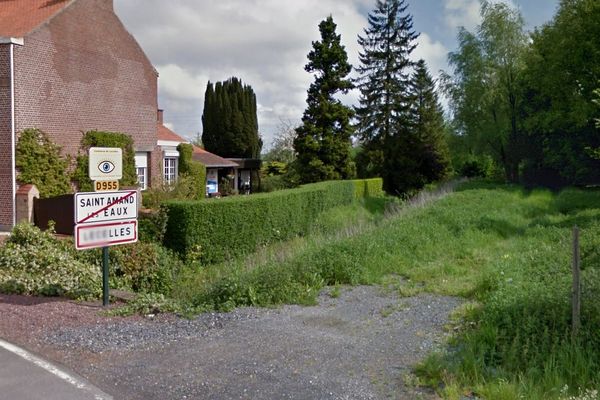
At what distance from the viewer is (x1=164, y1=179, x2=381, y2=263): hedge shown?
13.6 m

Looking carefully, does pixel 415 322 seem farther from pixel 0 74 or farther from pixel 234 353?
pixel 0 74

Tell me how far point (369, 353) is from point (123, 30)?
22.1m

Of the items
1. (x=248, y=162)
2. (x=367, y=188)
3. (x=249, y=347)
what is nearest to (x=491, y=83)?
(x=367, y=188)

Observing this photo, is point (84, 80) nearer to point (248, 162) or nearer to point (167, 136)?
point (167, 136)

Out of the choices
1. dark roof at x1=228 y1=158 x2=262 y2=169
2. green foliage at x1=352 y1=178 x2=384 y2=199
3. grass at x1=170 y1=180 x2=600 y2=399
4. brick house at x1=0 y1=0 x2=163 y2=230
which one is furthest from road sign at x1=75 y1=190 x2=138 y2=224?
dark roof at x1=228 y1=158 x2=262 y2=169

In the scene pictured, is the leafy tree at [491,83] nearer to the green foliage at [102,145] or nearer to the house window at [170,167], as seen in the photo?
the house window at [170,167]

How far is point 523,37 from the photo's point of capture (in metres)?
35.2

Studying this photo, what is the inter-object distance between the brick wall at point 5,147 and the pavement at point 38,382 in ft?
45.7

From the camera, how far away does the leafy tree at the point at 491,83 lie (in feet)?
115

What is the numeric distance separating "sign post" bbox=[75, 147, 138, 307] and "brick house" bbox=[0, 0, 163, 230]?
11587mm

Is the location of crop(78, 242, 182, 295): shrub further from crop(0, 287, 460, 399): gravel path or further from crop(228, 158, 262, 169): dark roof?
crop(228, 158, 262, 169): dark roof

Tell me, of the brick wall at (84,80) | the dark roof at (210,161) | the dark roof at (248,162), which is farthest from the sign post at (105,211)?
the dark roof at (248,162)

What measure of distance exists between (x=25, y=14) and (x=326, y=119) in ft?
55.0

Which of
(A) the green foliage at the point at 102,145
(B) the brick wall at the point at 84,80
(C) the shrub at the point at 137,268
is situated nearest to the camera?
(C) the shrub at the point at 137,268
